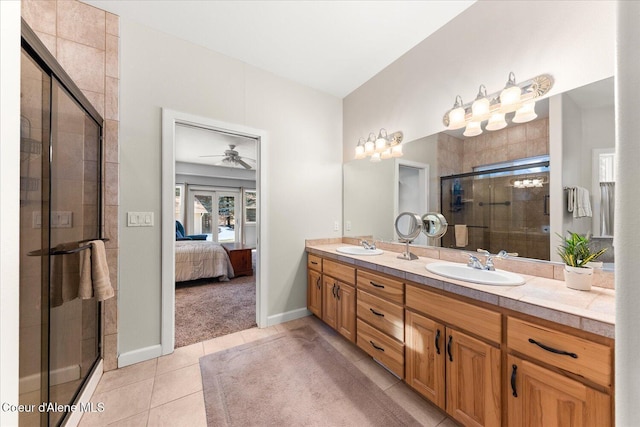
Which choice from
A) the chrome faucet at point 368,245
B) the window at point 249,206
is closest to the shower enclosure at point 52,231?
the chrome faucet at point 368,245

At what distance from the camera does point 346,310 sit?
2068 millimetres

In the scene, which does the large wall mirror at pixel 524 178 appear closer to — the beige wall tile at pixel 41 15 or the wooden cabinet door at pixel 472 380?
the wooden cabinet door at pixel 472 380

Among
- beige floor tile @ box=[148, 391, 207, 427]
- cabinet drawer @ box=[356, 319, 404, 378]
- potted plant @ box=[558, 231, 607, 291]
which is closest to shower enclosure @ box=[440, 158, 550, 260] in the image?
potted plant @ box=[558, 231, 607, 291]

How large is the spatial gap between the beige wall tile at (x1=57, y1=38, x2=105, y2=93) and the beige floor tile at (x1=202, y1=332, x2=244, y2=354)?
88.1 inches

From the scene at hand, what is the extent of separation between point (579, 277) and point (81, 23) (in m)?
3.49

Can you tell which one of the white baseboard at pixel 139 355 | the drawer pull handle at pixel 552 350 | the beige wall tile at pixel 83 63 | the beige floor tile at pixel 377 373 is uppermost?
the beige wall tile at pixel 83 63

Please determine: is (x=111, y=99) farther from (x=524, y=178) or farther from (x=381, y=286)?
(x=524, y=178)

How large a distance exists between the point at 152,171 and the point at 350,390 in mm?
2242

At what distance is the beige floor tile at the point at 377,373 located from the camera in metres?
1.66

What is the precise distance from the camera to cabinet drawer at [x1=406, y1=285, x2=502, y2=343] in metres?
1.12

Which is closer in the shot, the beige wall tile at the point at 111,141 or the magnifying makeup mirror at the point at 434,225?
the beige wall tile at the point at 111,141

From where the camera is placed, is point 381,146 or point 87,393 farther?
point 381,146

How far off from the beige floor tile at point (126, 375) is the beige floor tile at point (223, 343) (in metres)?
0.39

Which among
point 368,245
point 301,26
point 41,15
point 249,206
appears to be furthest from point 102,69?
point 249,206
